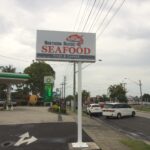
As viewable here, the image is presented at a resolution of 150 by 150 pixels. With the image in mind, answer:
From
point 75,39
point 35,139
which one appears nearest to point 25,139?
point 35,139

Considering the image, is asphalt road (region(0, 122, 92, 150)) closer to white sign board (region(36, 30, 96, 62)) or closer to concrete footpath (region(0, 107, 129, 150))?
concrete footpath (region(0, 107, 129, 150))

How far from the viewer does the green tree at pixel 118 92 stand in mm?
131125

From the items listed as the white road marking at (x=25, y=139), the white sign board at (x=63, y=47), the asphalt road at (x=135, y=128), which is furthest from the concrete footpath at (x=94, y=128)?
the white sign board at (x=63, y=47)

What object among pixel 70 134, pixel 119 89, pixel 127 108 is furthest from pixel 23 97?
pixel 70 134

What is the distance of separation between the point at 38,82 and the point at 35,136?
81861 millimetres

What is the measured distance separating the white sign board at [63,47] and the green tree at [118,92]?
11465cm

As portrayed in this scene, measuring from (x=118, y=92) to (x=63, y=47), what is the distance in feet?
392

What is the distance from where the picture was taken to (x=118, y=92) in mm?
133875

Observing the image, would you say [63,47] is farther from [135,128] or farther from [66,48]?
[135,128]

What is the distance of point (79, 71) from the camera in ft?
51.0

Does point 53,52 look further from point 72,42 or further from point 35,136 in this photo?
point 35,136

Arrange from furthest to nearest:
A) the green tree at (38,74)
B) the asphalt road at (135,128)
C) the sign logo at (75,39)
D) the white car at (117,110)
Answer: the green tree at (38,74) → the white car at (117,110) → the asphalt road at (135,128) → the sign logo at (75,39)

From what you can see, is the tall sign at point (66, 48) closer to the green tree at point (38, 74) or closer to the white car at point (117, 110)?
the white car at point (117, 110)

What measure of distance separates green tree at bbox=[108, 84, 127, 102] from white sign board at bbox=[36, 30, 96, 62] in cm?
11465
